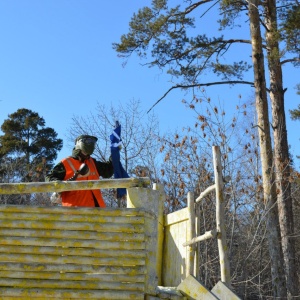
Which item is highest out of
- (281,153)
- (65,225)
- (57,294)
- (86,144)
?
(281,153)

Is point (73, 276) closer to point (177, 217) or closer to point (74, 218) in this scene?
point (74, 218)

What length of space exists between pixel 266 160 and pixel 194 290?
10405 mm

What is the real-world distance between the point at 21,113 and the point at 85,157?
99.4 ft

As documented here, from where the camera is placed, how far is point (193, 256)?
19.1 feet

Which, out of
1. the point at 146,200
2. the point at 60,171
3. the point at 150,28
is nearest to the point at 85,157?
the point at 60,171

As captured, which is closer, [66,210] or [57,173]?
[66,210]

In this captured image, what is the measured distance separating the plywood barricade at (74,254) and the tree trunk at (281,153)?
1044 centimetres

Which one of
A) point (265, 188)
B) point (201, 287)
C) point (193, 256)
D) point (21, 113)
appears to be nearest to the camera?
point (201, 287)

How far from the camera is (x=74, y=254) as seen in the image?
14.8 feet

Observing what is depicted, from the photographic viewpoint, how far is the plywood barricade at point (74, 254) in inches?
175

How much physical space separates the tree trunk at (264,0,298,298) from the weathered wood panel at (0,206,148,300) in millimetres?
10490

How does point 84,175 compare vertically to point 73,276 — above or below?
above

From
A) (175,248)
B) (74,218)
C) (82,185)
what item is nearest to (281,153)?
(175,248)

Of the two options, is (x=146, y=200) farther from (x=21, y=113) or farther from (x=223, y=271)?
(x=21, y=113)
